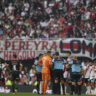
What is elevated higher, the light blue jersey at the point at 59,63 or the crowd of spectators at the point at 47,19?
the crowd of spectators at the point at 47,19

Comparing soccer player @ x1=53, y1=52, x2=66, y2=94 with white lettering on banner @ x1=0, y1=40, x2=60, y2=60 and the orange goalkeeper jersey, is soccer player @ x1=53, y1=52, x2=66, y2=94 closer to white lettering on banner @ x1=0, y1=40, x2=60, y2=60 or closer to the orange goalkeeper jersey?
the orange goalkeeper jersey

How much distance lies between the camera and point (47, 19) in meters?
44.0

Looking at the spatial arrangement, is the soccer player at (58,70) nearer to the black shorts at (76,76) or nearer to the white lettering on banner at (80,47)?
the black shorts at (76,76)

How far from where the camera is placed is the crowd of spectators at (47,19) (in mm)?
40844

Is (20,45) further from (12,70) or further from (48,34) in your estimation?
(12,70)

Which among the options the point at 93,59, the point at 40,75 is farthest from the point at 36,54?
the point at 40,75

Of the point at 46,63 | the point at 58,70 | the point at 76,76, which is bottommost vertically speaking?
the point at 76,76

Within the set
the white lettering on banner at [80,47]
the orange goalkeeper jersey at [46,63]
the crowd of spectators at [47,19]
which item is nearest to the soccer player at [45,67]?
the orange goalkeeper jersey at [46,63]

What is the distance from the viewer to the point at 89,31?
40969mm

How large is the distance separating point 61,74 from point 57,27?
12.7 m

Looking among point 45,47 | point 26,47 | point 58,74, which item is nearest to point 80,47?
point 45,47

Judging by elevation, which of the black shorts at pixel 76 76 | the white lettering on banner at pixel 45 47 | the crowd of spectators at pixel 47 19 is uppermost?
the crowd of spectators at pixel 47 19

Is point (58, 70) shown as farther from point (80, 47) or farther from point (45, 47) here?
point (45, 47)

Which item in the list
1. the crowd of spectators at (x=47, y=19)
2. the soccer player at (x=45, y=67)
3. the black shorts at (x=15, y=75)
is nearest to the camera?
the soccer player at (x=45, y=67)
